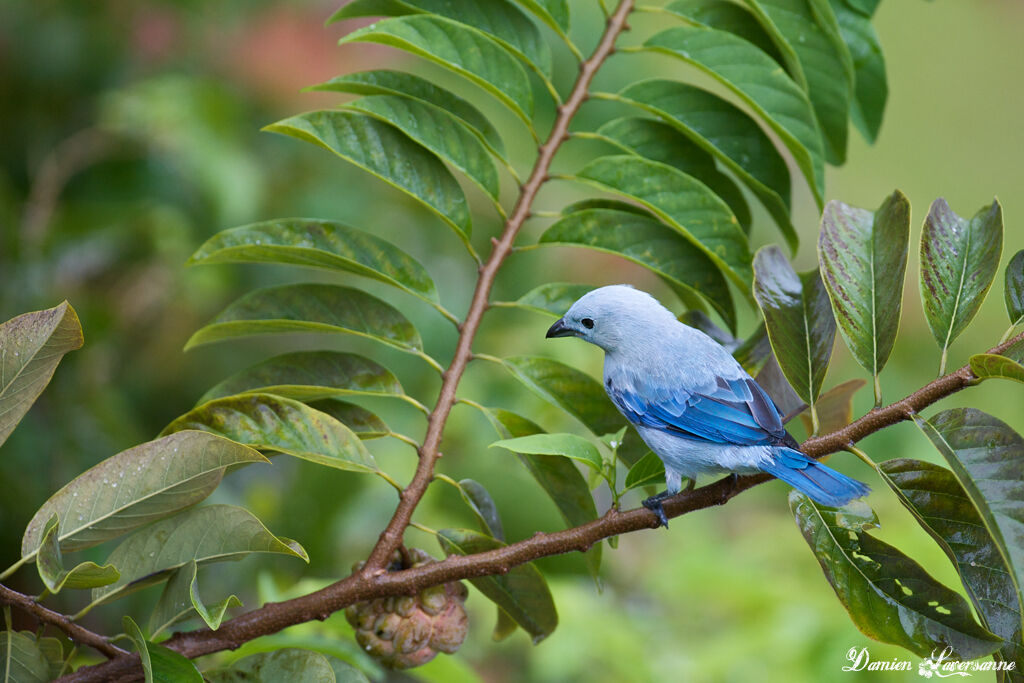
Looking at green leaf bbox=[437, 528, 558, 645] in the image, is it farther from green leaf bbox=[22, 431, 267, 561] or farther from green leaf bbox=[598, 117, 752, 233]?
green leaf bbox=[598, 117, 752, 233]

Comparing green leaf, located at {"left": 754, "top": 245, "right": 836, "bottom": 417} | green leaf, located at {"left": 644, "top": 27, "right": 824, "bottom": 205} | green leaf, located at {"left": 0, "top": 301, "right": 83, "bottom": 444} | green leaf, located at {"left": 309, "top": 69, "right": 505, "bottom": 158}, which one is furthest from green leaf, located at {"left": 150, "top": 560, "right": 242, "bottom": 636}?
green leaf, located at {"left": 644, "top": 27, "right": 824, "bottom": 205}

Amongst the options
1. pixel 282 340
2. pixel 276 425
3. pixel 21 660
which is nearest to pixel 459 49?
pixel 276 425

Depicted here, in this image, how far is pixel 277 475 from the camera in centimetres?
351

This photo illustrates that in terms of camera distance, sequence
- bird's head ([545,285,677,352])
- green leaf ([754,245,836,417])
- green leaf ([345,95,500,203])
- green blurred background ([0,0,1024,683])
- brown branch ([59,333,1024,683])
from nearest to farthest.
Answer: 1. brown branch ([59,333,1024,683])
2. green leaf ([754,245,836,417])
3. green leaf ([345,95,500,203])
4. bird's head ([545,285,677,352])
5. green blurred background ([0,0,1024,683])

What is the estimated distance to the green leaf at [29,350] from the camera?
Result: 929 millimetres

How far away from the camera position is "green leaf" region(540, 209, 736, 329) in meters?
1.32

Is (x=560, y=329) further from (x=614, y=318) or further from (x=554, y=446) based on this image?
(x=554, y=446)

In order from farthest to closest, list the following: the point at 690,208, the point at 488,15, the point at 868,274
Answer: the point at 488,15
the point at 690,208
the point at 868,274

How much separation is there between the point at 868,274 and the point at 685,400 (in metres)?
0.34

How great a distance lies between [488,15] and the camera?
4.66 feet

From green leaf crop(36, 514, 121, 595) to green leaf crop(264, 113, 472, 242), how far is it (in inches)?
23.9

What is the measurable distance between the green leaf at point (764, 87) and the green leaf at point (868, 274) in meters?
0.19

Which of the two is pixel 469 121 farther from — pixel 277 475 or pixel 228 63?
pixel 228 63

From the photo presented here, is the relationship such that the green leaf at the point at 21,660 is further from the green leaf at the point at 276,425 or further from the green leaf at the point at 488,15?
the green leaf at the point at 488,15
